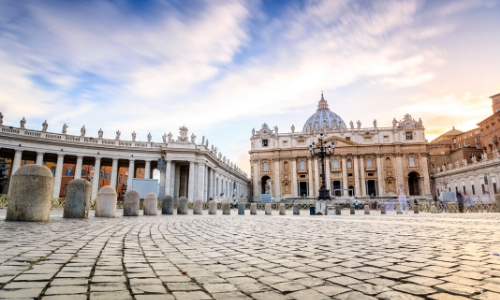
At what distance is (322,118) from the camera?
105 meters

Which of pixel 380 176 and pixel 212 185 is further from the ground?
pixel 380 176

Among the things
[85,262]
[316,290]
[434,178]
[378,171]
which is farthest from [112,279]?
[434,178]

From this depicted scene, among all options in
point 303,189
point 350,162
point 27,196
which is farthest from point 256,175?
point 27,196

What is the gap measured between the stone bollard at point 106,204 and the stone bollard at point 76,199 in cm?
146

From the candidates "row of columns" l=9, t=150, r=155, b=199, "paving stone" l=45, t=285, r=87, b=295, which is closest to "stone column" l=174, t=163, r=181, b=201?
"row of columns" l=9, t=150, r=155, b=199

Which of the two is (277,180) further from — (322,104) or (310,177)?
(322,104)

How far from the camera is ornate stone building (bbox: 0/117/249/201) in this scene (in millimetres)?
36000

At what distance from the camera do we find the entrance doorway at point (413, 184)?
69.4m

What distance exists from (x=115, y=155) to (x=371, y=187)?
2275 inches

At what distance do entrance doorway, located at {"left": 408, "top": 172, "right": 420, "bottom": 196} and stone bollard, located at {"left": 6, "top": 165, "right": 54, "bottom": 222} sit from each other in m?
75.0

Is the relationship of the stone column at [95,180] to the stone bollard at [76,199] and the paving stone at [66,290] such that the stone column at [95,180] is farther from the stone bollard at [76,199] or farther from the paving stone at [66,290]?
the paving stone at [66,290]

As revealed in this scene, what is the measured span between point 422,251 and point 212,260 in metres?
3.80

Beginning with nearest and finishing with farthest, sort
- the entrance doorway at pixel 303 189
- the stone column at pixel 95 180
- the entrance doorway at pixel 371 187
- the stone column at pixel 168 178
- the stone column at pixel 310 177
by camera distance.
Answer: the stone column at pixel 95 180 < the stone column at pixel 168 178 < the entrance doorway at pixel 371 187 < the stone column at pixel 310 177 < the entrance doorway at pixel 303 189

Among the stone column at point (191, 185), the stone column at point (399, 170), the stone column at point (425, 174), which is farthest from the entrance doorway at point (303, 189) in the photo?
the stone column at point (191, 185)
